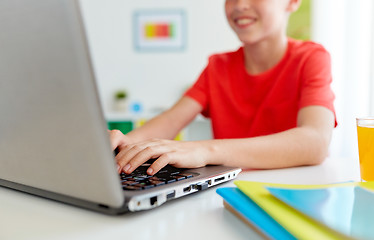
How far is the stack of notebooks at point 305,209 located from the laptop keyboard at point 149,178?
9 centimetres

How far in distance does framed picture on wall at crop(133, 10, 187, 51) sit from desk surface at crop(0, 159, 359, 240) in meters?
3.32

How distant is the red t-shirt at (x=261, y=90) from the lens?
1.33 m

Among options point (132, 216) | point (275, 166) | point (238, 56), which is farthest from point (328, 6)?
point (132, 216)

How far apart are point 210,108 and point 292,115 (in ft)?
1.08

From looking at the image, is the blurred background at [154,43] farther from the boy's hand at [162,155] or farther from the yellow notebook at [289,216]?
the yellow notebook at [289,216]

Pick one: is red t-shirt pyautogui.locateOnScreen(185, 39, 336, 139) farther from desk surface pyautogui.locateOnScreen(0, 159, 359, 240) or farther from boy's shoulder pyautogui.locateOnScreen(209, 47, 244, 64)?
desk surface pyautogui.locateOnScreen(0, 159, 359, 240)

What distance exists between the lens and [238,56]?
1595 mm

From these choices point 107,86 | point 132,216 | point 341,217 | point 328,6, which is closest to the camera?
point 341,217

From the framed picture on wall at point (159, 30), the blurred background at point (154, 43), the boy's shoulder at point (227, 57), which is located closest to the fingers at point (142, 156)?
the boy's shoulder at point (227, 57)

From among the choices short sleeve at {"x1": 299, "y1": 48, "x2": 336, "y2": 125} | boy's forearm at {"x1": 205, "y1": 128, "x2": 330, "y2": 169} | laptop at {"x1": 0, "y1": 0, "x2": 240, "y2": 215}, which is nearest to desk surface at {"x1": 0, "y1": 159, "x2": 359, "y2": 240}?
laptop at {"x1": 0, "y1": 0, "x2": 240, "y2": 215}

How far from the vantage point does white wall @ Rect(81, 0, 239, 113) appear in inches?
149

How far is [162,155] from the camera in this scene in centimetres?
73

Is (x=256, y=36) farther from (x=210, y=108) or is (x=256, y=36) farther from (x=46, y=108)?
(x=46, y=108)

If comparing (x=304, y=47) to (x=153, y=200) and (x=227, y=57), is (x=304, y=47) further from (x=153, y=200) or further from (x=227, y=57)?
(x=153, y=200)
